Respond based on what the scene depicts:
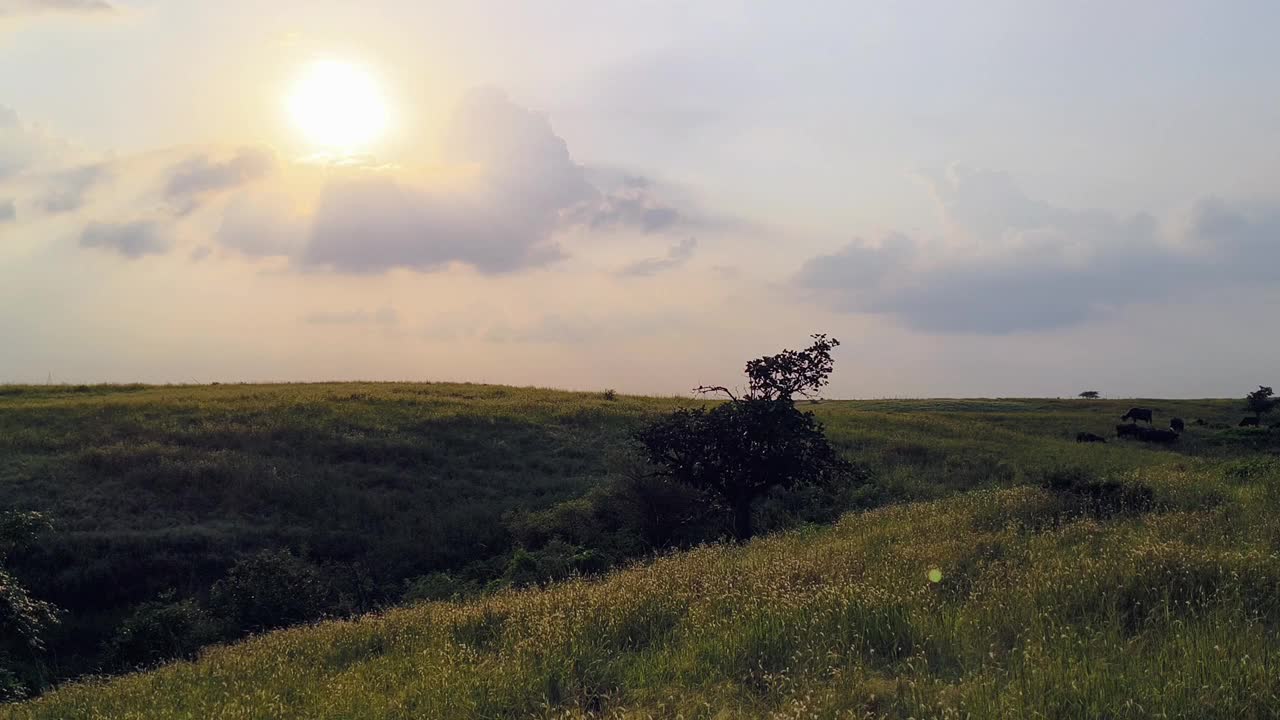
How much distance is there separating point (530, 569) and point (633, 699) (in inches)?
469

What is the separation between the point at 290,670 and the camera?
26.3 ft

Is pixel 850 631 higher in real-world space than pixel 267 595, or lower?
higher

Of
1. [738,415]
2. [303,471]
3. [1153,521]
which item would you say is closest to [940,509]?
[1153,521]

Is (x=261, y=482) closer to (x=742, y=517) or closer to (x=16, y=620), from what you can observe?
(x=16, y=620)

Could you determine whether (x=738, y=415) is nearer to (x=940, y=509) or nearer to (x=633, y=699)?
(x=940, y=509)

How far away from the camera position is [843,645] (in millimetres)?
6387

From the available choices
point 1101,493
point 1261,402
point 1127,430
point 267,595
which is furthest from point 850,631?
point 1261,402

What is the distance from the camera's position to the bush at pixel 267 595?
16.0 meters

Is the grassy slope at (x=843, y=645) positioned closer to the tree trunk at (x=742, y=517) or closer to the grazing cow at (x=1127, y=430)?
the tree trunk at (x=742, y=517)

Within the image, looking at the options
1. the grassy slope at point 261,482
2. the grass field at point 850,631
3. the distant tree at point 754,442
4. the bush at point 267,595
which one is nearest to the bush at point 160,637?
the bush at point 267,595

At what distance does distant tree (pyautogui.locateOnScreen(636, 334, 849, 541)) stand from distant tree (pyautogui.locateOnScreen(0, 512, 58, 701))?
11790mm

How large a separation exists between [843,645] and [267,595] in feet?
45.2

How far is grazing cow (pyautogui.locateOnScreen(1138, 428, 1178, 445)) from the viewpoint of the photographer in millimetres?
36594

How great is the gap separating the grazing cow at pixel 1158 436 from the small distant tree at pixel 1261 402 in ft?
57.9
